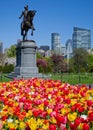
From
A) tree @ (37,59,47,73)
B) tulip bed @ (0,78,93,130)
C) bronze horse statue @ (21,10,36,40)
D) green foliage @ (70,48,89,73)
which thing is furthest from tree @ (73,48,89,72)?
tulip bed @ (0,78,93,130)

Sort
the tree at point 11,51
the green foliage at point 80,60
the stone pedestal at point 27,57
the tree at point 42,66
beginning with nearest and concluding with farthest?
the stone pedestal at point 27,57, the tree at point 42,66, the green foliage at point 80,60, the tree at point 11,51

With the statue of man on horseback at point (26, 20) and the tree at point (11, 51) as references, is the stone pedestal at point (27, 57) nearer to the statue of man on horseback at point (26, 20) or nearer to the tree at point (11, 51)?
the statue of man on horseback at point (26, 20)

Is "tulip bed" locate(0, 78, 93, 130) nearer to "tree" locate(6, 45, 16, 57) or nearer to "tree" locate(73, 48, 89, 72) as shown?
"tree" locate(73, 48, 89, 72)

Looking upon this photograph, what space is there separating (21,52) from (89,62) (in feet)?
260

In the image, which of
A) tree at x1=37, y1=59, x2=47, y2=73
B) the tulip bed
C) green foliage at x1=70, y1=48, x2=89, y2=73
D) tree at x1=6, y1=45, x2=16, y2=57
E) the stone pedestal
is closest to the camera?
the tulip bed

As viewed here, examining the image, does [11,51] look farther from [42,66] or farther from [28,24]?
[28,24]

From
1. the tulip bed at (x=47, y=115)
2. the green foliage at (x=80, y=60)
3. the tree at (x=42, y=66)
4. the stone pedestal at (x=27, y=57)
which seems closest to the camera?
the tulip bed at (x=47, y=115)

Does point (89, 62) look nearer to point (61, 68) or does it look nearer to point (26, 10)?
point (61, 68)

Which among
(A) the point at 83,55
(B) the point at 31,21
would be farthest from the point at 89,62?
(B) the point at 31,21

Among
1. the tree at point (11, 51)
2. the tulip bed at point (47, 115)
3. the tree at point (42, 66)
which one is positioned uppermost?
the tree at point (11, 51)

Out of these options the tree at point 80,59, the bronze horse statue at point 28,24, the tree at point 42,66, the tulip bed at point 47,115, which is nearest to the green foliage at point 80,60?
the tree at point 80,59

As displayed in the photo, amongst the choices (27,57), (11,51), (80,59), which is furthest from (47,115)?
(11,51)

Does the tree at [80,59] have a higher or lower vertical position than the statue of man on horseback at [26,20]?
lower

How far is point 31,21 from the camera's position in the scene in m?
42.3
